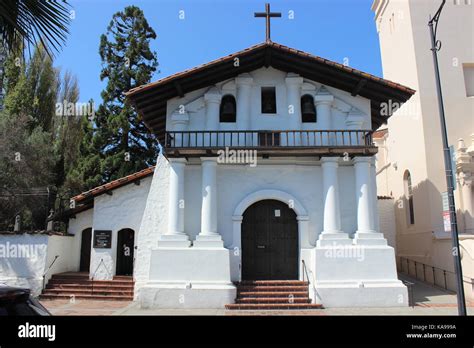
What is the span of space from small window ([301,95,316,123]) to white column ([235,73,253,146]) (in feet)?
6.22

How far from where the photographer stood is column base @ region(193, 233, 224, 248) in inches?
488

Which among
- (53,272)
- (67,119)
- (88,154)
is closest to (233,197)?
(53,272)

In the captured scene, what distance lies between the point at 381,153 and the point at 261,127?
13.3 meters

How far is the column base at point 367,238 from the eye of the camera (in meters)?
12.4

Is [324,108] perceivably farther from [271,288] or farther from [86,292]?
[86,292]

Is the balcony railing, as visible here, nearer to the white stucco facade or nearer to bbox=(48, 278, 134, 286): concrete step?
the white stucco facade

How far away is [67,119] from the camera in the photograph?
2533cm

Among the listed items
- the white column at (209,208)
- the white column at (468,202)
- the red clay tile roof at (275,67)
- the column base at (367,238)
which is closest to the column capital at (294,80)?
the red clay tile roof at (275,67)

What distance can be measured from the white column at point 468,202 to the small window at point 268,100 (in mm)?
8259

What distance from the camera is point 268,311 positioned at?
36.4 ft

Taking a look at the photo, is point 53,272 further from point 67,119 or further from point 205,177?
point 67,119

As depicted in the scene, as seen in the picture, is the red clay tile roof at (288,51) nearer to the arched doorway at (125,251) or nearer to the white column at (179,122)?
the white column at (179,122)

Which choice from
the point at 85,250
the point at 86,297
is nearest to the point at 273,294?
the point at 86,297
